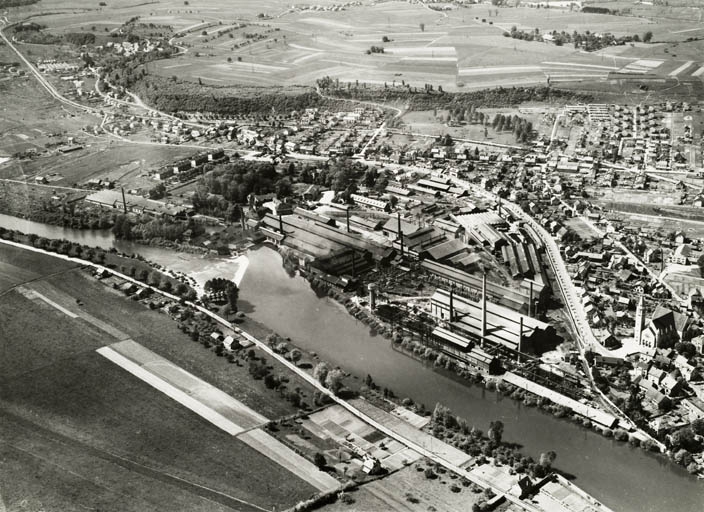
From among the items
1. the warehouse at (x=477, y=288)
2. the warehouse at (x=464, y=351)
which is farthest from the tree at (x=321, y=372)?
the warehouse at (x=477, y=288)

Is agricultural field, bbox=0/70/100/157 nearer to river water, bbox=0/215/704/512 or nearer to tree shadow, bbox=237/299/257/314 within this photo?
river water, bbox=0/215/704/512

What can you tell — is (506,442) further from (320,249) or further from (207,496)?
(320,249)

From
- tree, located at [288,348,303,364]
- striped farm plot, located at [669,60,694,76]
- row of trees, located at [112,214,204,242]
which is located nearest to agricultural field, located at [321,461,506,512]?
tree, located at [288,348,303,364]

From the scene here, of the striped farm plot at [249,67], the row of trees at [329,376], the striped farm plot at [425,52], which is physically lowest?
the row of trees at [329,376]

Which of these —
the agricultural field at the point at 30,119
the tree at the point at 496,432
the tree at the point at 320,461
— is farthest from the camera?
the agricultural field at the point at 30,119

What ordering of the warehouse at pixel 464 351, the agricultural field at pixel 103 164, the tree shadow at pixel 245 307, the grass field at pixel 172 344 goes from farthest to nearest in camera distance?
the agricultural field at pixel 103 164, the tree shadow at pixel 245 307, the warehouse at pixel 464 351, the grass field at pixel 172 344

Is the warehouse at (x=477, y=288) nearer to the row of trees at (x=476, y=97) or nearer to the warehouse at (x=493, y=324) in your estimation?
the warehouse at (x=493, y=324)

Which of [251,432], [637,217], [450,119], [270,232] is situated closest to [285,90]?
[450,119]

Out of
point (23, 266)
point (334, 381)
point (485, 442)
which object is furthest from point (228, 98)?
point (485, 442)
